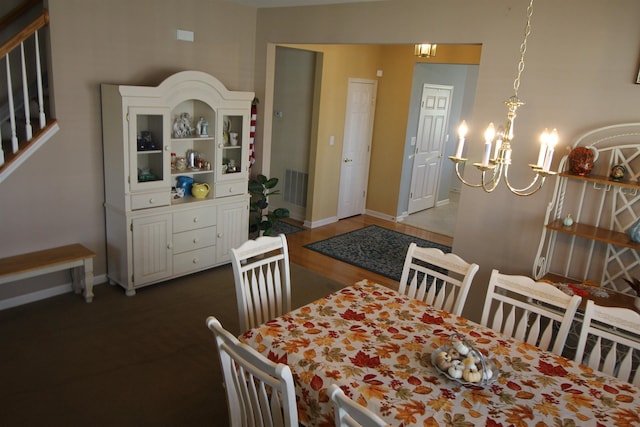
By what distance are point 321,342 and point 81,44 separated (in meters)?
3.13

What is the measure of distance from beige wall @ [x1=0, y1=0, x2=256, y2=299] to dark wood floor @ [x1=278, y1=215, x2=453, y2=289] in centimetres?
205

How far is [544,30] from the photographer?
325 cm

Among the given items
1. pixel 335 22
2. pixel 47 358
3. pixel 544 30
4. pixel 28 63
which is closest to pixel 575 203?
pixel 544 30

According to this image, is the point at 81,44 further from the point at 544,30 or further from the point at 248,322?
the point at 544,30

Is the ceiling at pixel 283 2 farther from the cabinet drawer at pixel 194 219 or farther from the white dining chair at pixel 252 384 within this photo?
the white dining chair at pixel 252 384

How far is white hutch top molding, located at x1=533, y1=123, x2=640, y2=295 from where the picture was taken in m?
3.00

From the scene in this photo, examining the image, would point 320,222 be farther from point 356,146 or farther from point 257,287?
point 257,287

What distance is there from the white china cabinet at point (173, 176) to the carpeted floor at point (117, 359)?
314 millimetres

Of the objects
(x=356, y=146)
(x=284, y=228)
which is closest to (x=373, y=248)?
(x=284, y=228)

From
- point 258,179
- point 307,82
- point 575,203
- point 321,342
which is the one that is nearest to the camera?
point 321,342

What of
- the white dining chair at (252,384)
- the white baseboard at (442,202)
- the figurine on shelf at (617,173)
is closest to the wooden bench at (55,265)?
the white dining chair at (252,384)

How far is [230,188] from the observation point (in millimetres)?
4578

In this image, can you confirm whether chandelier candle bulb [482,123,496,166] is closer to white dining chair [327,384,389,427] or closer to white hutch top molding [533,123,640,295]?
white dining chair [327,384,389,427]

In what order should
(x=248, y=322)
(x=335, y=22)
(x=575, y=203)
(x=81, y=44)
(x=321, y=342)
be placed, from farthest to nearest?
(x=335, y=22) → (x=81, y=44) → (x=575, y=203) → (x=248, y=322) → (x=321, y=342)
